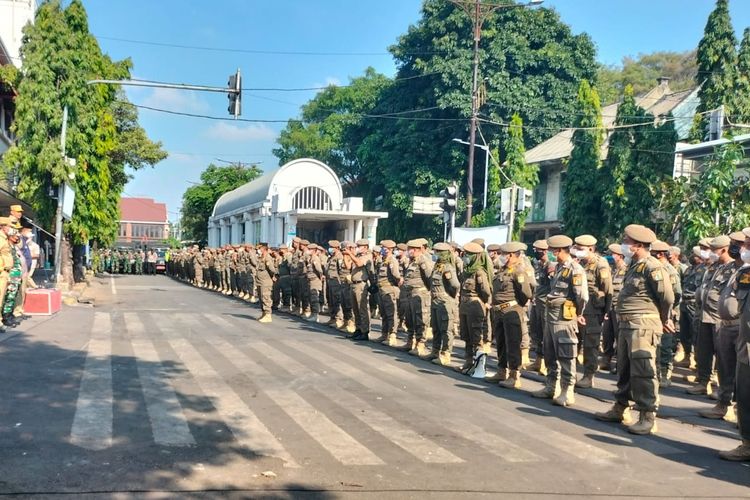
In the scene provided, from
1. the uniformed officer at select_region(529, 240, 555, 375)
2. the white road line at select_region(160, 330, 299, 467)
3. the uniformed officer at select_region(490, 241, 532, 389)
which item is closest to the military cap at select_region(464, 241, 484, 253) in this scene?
the uniformed officer at select_region(490, 241, 532, 389)

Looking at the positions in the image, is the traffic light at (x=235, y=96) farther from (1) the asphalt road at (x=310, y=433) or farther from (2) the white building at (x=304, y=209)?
(2) the white building at (x=304, y=209)

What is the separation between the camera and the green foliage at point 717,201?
55.2 ft

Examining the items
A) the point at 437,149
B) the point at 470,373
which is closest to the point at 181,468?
the point at 470,373

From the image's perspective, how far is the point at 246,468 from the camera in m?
5.21

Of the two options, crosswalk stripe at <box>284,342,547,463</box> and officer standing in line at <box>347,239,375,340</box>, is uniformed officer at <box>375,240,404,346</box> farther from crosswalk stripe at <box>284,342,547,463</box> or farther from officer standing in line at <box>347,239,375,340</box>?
crosswalk stripe at <box>284,342,547,463</box>

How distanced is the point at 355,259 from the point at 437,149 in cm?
2563

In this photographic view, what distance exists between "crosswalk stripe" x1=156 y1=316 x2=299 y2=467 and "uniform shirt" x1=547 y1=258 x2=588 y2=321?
12.3 ft

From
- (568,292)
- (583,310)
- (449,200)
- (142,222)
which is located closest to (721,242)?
(583,310)

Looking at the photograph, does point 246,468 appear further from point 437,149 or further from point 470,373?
point 437,149

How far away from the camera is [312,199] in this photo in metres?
35.4

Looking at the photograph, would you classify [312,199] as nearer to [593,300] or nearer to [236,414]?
[593,300]

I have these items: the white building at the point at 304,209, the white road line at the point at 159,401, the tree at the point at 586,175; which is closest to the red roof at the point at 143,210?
the white building at the point at 304,209

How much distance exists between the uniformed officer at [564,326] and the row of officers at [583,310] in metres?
0.01

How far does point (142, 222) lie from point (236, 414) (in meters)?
108
